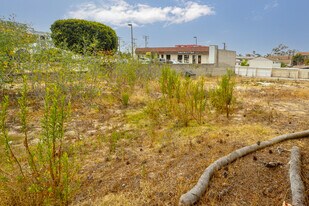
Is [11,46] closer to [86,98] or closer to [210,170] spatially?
[86,98]

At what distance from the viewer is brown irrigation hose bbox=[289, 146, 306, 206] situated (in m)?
1.69

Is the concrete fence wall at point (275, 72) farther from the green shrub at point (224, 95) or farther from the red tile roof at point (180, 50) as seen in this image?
the green shrub at point (224, 95)

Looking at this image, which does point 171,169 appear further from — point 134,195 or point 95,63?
point 95,63

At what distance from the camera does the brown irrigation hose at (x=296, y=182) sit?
1.69 m

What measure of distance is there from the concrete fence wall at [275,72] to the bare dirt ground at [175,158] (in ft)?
59.3

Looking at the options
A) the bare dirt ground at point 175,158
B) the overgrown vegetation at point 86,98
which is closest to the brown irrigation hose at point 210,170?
the bare dirt ground at point 175,158

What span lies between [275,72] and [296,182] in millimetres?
22757

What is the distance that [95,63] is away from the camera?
6.05 m

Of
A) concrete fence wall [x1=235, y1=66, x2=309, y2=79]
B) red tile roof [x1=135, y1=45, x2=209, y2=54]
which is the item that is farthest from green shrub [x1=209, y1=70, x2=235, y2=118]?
red tile roof [x1=135, y1=45, x2=209, y2=54]

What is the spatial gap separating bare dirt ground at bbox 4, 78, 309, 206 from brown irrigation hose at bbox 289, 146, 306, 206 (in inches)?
3.3

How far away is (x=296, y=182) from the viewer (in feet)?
6.28

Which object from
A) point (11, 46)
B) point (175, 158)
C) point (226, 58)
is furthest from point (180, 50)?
point (175, 158)

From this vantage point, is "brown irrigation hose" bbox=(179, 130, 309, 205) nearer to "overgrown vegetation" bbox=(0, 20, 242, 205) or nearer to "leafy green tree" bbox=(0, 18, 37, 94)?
"overgrown vegetation" bbox=(0, 20, 242, 205)

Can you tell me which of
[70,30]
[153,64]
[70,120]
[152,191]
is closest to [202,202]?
[152,191]
